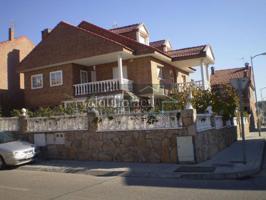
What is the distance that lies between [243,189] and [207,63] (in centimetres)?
2122

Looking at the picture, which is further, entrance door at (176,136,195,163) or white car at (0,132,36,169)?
white car at (0,132,36,169)

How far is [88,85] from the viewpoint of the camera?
22984 mm

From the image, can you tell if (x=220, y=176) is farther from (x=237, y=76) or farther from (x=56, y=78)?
(x=237, y=76)

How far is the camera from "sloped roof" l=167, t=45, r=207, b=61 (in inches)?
978

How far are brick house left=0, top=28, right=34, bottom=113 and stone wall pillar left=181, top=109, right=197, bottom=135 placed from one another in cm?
2024

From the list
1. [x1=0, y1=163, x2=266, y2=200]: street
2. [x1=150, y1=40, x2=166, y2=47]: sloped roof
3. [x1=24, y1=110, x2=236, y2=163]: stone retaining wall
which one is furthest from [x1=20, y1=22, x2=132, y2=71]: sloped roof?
[x1=0, y1=163, x2=266, y2=200]: street

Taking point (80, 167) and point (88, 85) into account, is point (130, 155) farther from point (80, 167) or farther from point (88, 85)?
point (88, 85)

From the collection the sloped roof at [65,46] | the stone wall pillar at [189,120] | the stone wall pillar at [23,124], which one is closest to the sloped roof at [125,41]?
the sloped roof at [65,46]

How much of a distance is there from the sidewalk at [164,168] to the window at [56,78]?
38.3 ft

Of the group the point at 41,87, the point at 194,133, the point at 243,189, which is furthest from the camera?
the point at 41,87

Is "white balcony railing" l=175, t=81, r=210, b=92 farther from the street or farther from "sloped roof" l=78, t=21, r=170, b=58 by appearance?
the street

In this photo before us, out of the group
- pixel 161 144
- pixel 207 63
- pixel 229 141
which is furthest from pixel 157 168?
pixel 207 63

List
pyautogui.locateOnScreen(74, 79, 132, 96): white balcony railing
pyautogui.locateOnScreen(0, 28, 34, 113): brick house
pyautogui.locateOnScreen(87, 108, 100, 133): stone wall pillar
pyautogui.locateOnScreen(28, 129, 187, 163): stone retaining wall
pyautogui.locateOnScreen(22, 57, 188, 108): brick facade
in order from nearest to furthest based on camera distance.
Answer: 1. pyautogui.locateOnScreen(28, 129, 187, 163): stone retaining wall
2. pyautogui.locateOnScreen(87, 108, 100, 133): stone wall pillar
3. pyautogui.locateOnScreen(74, 79, 132, 96): white balcony railing
4. pyautogui.locateOnScreen(22, 57, 188, 108): brick facade
5. pyautogui.locateOnScreen(0, 28, 34, 113): brick house

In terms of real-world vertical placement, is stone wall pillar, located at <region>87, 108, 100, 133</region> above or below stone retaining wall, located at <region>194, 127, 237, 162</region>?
above
